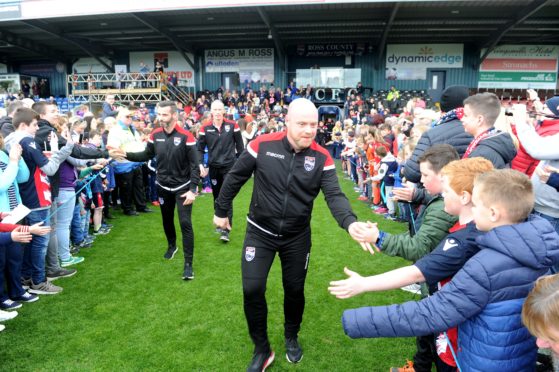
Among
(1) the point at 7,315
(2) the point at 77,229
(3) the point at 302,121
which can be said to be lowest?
(1) the point at 7,315

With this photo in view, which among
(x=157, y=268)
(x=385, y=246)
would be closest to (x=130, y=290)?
(x=157, y=268)

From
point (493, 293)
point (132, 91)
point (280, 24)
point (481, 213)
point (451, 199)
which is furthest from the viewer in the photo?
point (132, 91)

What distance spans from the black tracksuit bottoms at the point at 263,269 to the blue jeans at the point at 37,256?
274 centimetres

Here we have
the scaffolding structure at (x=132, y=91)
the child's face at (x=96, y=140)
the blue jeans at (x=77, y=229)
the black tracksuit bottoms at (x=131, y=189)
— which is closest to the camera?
the blue jeans at (x=77, y=229)

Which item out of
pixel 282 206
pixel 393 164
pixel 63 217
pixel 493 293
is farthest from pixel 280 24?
pixel 493 293

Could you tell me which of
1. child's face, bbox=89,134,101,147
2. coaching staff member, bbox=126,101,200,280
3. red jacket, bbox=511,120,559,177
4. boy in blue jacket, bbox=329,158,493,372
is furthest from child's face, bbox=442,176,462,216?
child's face, bbox=89,134,101,147

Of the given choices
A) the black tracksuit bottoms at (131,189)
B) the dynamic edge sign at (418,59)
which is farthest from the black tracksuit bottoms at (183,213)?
the dynamic edge sign at (418,59)

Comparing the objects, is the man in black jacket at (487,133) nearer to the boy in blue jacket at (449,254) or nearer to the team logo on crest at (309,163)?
the boy in blue jacket at (449,254)

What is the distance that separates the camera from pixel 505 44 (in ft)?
76.5

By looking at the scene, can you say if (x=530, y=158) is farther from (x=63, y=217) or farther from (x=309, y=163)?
(x=63, y=217)

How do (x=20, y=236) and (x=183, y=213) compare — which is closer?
(x=20, y=236)

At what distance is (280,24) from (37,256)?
63.1ft

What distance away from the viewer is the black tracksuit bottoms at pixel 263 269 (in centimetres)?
318

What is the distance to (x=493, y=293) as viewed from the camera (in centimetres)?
172
